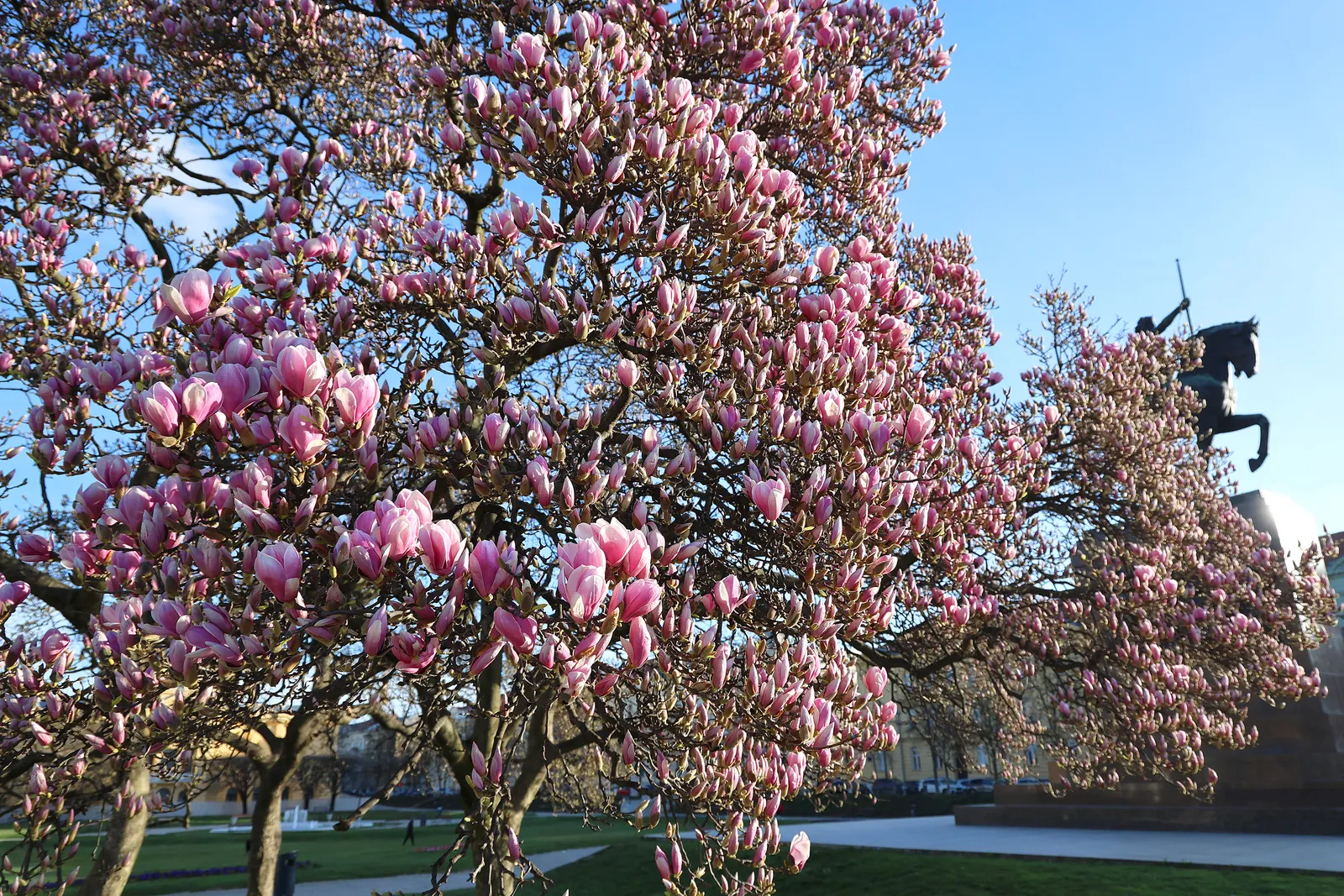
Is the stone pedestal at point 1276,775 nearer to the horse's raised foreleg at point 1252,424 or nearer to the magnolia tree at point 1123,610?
the horse's raised foreleg at point 1252,424

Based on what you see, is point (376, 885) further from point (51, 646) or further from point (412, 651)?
point (412, 651)

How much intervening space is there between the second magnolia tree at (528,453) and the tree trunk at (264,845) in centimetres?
9

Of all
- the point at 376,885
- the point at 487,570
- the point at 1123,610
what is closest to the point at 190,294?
the point at 487,570

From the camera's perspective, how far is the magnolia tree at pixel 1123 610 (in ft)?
29.7

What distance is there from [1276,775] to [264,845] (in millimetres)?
20195

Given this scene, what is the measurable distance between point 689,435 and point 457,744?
422 centimetres

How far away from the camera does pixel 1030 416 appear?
11.6m

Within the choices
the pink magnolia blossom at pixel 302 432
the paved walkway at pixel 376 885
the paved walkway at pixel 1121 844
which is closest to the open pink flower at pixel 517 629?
the pink magnolia blossom at pixel 302 432

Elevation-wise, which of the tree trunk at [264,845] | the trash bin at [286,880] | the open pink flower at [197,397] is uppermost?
the open pink flower at [197,397]

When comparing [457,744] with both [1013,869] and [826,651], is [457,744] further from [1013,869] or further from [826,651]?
[1013,869]

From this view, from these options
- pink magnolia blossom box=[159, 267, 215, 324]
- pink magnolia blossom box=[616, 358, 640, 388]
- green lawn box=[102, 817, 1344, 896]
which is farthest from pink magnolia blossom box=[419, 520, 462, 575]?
green lawn box=[102, 817, 1344, 896]

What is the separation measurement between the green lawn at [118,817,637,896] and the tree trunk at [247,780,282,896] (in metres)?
11.0

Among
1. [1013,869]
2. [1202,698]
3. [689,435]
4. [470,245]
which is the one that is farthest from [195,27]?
[1013,869]

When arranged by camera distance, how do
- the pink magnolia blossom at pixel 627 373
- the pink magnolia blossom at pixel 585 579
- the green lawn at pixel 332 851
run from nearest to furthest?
the pink magnolia blossom at pixel 585 579
the pink magnolia blossom at pixel 627 373
the green lawn at pixel 332 851
